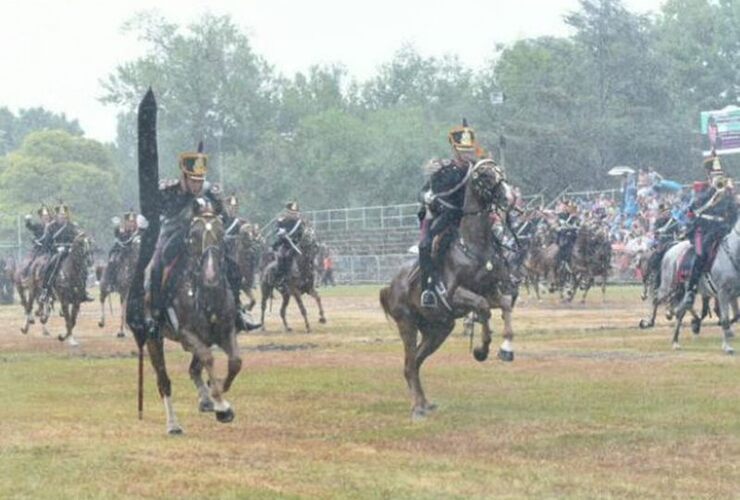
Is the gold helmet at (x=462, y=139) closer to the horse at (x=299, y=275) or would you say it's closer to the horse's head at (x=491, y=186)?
the horse's head at (x=491, y=186)

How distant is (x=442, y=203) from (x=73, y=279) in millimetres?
16964

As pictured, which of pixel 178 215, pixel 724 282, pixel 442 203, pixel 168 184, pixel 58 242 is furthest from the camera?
pixel 58 242

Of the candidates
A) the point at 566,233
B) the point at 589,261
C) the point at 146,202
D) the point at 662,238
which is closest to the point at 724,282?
the point at 662,238

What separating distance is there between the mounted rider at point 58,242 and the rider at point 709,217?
45.4ft

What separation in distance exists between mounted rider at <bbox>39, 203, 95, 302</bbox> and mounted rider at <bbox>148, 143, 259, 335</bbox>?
16.9 m

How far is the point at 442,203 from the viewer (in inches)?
738

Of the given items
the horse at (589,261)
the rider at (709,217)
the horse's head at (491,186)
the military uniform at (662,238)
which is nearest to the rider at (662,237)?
the military uniform at (662,238)

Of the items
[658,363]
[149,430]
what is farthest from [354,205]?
[149,430]

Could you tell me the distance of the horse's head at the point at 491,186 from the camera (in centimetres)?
1822

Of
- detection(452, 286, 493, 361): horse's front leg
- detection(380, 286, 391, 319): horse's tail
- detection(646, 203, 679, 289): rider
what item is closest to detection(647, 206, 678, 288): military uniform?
detection(646, 203, 679, 289): rider

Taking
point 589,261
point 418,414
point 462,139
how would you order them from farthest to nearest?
1. point 589,261
2. point 462,139
3. point 418,414

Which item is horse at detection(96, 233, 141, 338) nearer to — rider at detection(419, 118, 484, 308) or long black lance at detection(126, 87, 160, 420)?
rider at detection(419, 118, 484, 308)

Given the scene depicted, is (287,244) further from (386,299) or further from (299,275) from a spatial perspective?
(386,299)

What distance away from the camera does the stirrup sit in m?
18.6
